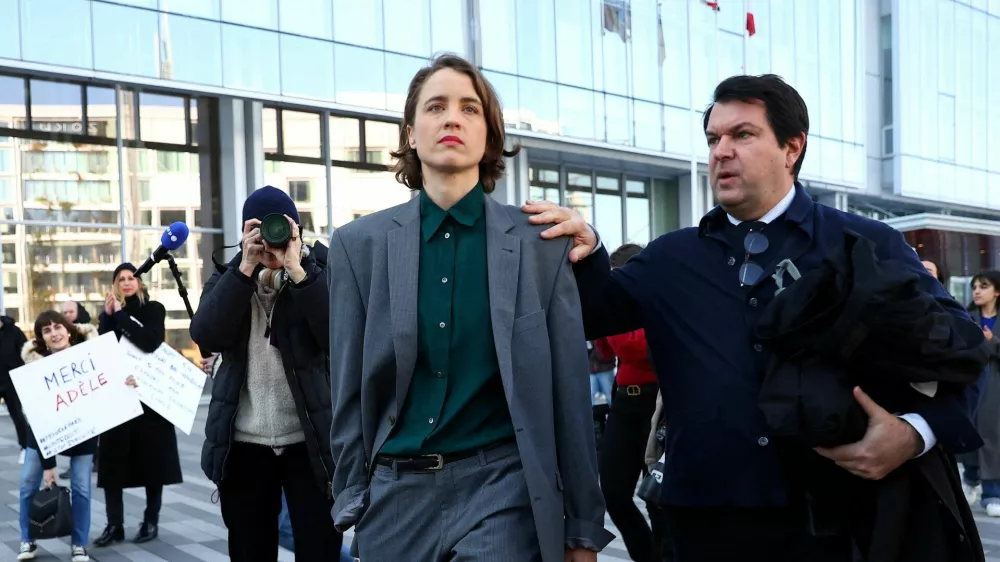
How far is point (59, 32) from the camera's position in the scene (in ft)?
55.3

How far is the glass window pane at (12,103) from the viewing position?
690 inches

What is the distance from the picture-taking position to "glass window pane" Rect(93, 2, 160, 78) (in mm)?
17344

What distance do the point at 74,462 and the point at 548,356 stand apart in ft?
19.1

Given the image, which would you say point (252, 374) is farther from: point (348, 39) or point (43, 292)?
point (348, 39)

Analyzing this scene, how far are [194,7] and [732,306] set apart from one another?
17622mm

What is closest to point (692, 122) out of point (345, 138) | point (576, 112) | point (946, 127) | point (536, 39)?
point (576, 112)

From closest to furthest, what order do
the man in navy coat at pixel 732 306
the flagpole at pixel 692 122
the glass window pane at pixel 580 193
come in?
the man in navy coat at pixel 732 306, the flagpole at pixel 692 122, the glass window pane at pixel 580 193

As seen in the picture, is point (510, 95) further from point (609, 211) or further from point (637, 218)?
point (637, 218)

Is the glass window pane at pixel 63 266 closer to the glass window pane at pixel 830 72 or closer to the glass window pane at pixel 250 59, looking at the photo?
the glass window pane at pixel 250 59

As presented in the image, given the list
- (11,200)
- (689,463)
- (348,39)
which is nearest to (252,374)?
(689,463)

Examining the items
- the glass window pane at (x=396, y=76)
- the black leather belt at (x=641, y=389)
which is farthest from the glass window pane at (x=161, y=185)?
the black leather belt at (x=641, y=389)

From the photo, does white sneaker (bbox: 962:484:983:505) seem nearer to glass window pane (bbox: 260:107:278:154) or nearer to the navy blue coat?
the navy blue coat

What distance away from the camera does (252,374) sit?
4402 millimetres

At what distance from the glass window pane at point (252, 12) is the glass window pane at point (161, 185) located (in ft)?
9.58
